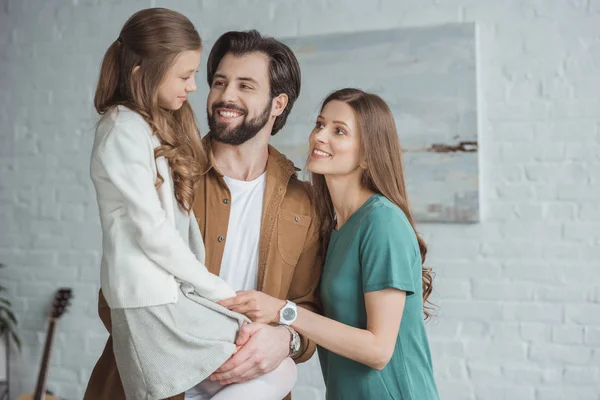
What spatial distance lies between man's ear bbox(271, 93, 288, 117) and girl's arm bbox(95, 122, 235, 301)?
662 millimetres

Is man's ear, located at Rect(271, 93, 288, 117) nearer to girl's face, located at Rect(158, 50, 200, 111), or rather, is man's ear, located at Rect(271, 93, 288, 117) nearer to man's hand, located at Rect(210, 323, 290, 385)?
girl's face, located at Rect(158, 50, 200, 111)

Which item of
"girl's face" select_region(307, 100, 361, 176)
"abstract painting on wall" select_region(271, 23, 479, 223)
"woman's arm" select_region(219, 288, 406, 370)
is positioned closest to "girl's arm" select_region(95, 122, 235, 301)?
"woman's arm" select_region(219, 288, 406, 370)

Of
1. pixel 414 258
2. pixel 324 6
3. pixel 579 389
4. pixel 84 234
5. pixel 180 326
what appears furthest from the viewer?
pixel 84 234

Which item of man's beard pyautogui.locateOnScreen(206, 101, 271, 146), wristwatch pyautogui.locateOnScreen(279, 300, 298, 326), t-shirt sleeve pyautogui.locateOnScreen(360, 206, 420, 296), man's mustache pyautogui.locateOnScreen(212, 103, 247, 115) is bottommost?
wristwatch pyautogui.locateOnScreen(279, 300, 298, 326)

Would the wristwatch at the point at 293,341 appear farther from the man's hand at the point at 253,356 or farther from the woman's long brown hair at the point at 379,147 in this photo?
the woman's long brown hair at the point at 379,147

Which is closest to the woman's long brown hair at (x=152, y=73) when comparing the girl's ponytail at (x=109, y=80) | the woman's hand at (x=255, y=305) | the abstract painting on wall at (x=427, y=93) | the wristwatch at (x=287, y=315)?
the girl's ponytail at (x=109, y=80)

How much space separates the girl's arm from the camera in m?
1.61

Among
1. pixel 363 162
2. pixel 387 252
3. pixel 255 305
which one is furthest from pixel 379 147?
pixel 255 305

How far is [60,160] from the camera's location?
4.18 meters

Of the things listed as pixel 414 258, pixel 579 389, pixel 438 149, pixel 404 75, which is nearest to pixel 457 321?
pixel 579 389

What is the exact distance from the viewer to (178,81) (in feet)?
5.90

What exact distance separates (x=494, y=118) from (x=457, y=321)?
983 millimetres

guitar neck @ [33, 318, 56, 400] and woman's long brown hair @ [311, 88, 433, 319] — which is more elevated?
woman's long brown hair @ [311, 88, 433, 319]

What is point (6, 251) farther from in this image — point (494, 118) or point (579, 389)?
point (579, 389)
